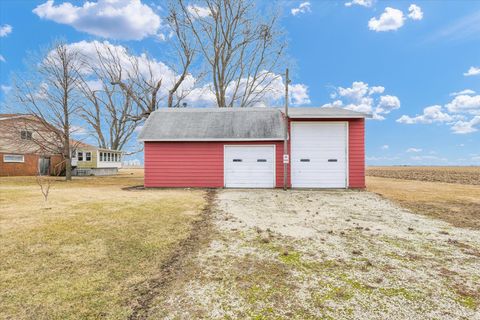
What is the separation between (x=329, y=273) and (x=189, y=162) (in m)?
11.3

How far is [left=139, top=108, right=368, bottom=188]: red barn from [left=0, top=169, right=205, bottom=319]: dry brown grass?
6336mm

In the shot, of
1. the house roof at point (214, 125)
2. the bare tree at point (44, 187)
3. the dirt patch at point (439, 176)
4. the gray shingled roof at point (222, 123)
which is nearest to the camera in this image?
the bare tree at point (44, 187)

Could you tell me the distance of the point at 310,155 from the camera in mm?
13570

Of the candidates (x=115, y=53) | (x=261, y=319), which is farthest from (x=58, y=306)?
(x=115, y=53)

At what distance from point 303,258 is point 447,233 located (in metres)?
3.60

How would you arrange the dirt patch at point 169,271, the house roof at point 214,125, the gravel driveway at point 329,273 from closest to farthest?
the gravel driveway at point 329,273 < the dirt patch at point 169,271 < the house roof at point 214,125

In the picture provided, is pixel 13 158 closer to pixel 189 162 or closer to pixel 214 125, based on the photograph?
pixel 189 162

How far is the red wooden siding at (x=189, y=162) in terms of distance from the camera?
13984 millimetres

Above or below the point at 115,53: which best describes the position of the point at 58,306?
below

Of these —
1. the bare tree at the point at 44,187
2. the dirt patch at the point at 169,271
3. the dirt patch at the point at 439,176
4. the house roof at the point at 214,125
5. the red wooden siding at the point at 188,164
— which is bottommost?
the dirt patch at the point at 439,176

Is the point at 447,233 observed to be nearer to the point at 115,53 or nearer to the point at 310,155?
the point at 310,155

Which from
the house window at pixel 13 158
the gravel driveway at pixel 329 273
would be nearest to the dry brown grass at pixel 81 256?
the gravel driveway at pixel 329 273

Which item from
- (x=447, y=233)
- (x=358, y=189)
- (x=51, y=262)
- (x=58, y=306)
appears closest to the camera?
(x=58, y=306)

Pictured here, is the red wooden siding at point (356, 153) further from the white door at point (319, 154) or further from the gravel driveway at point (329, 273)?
the gravel driveway at point (329, 273)
